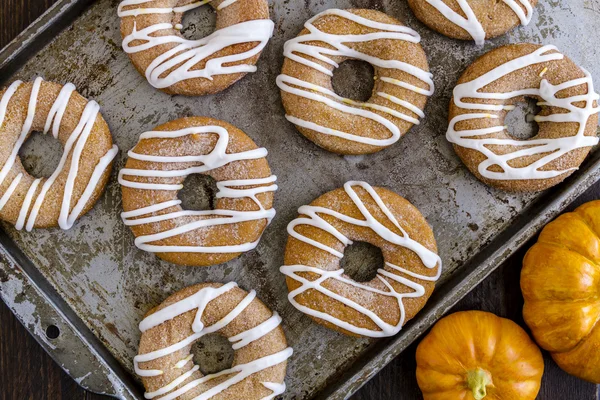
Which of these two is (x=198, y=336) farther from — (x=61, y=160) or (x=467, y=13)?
(x=467, y=13)

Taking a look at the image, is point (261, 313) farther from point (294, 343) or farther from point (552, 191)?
point (552, 191)

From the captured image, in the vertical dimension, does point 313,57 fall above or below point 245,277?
above

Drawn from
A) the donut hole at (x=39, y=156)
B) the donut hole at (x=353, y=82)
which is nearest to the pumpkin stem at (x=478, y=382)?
the donut hole at (x=353, y=82)

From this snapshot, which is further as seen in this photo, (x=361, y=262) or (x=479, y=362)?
(x=361, y=262)

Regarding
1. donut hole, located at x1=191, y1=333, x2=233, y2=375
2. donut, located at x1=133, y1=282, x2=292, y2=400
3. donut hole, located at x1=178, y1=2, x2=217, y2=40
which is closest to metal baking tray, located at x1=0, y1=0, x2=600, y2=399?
donut hole, located at x1=178, y1=2, x2=217, y2=40

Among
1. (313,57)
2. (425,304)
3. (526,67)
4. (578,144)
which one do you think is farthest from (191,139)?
(578,144)

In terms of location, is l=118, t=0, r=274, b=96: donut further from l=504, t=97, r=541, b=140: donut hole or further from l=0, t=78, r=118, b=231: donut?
l=504, t=97, r=541, b=140: donut hole

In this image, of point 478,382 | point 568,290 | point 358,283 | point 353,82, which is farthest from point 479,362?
point 353,82
